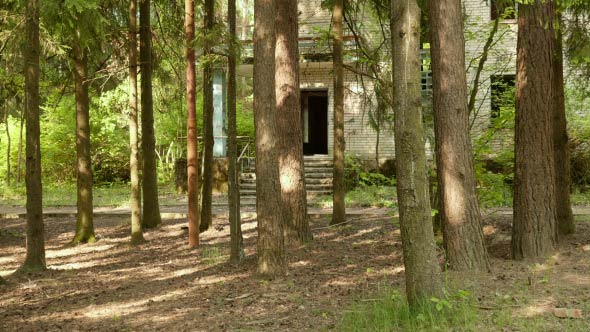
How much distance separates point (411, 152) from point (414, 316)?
5.31ft

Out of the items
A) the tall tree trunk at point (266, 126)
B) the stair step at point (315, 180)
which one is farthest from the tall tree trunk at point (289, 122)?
the stair step at point (315, 180)

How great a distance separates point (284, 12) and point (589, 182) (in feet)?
43.3

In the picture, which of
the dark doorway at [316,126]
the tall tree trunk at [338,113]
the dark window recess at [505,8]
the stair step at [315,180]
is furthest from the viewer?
the dark doorway at [316,126]

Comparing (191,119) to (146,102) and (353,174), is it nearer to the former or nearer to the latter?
(146,102)

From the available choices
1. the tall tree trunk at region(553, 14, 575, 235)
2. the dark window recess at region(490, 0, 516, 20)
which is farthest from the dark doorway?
the tall tree trunk at region(553, 14, 575, 235)

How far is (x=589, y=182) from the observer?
2020cm

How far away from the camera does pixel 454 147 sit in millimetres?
8430

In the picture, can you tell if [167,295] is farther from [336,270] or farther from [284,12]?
[284,12]

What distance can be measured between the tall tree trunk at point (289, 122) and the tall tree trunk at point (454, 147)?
12.1 feet

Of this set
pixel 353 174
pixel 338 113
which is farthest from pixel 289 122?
pixel 353 174

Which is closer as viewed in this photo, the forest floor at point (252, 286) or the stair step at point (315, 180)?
the forest floor at point (252, 286)

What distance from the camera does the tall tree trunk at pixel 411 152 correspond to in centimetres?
610

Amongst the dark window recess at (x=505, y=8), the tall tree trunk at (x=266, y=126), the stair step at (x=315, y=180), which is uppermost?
the dark window recess at (x=505, y=8)

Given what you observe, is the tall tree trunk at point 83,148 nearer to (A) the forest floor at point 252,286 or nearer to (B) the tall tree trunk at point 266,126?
(A) the forest floor at point 252,286
